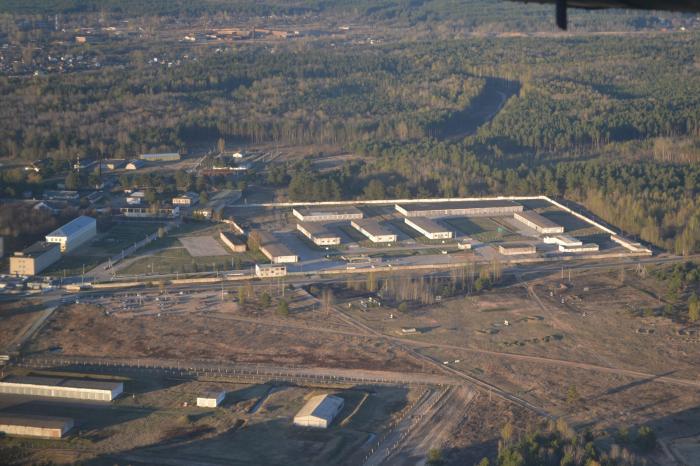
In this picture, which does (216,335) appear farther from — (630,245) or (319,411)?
(630,245)

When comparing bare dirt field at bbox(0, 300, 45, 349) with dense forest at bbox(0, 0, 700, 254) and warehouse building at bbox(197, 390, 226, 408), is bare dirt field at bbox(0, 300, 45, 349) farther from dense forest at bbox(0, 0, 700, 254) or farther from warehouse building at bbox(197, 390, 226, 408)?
dense forest at bbox(0, 0, 700, 254)

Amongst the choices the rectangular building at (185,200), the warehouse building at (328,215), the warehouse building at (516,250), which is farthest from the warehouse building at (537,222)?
the rectangular building at (185,200)

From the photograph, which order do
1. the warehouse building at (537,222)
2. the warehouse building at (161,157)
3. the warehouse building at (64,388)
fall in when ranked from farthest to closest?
the warehouse building at (161,157) → the warehouse building at (537,222) → the warehouse building at (64,388)

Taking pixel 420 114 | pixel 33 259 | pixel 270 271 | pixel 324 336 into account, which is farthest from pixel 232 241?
pixel 420 114

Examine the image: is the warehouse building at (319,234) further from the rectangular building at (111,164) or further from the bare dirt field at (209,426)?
the rectangular building at (111,164)

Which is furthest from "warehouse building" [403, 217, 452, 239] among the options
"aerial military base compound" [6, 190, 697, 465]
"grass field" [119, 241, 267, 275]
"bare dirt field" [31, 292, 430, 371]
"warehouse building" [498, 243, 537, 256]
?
"bare dirt field" [31, 292, 430, 371]

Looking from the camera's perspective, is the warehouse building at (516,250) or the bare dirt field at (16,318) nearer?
Result: the bare dirt field at (16,318)
